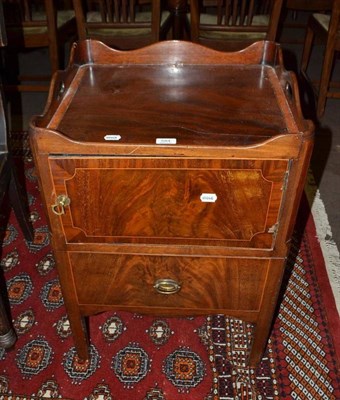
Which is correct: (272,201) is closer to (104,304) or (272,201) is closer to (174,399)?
(104,304)

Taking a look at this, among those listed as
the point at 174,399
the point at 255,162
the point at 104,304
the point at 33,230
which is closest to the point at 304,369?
the point at 174,399

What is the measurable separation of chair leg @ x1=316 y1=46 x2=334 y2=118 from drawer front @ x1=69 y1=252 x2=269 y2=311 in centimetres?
184

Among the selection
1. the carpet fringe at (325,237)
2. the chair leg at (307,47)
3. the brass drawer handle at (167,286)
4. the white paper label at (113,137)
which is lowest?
the carpet fringe at (325,237)

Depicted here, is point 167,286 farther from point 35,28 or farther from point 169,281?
point 35,28

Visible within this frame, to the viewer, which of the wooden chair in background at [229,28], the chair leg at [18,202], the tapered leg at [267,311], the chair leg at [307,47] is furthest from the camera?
the chair leg at [307,47]

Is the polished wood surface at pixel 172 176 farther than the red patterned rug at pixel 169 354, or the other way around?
the red patterned rug at pixel 169 354

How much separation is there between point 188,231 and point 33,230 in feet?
3.47

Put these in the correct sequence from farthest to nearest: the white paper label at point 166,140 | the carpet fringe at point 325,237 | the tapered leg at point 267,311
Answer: the carpet fringe at point 325,237 → the tapered leg at point 267,311 → the white paper label at point 166,140

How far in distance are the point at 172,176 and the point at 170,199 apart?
65 mm

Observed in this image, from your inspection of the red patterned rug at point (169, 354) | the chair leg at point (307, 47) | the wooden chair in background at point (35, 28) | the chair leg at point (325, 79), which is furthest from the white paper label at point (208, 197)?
the chair leg at point (307, 47)

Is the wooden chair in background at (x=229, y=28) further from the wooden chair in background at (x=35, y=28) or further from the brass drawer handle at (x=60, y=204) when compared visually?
the brass drawer handle at (x=60, y=204)

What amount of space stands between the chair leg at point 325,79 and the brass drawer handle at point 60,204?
205cm

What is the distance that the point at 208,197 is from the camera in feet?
3.21

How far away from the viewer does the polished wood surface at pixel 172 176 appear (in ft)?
3.02
